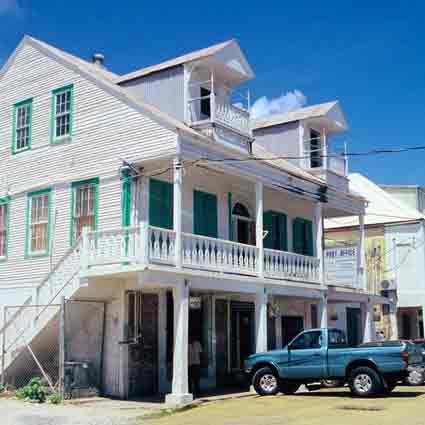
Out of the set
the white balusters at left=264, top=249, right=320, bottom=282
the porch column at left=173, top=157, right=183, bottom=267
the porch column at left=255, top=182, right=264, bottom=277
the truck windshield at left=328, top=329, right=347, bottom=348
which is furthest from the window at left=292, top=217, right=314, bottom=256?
the porch column at left=173, top=157, right=183, bottom=267

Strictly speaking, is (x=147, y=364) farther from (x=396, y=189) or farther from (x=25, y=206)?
(x=396, y=189)

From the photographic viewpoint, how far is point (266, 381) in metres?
18.1

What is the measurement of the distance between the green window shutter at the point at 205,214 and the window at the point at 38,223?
173 inches

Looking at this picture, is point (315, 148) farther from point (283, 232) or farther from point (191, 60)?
point (191, 60)

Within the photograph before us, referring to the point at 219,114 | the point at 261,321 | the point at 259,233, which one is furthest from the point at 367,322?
the point at 219,114

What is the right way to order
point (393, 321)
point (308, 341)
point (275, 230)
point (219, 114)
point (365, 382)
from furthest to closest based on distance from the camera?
point (393, 321), point (275, 230), point (219, 114), point (308, 341), point (365, 382)

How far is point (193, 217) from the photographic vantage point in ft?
67.9

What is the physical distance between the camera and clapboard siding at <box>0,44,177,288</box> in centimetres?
1898

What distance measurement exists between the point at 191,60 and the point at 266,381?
367 inches

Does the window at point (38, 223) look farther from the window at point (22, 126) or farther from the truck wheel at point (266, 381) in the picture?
the truck wheel at point (266, 381)

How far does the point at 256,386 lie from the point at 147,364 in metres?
3.05

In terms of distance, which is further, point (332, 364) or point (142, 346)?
point (142, 346)

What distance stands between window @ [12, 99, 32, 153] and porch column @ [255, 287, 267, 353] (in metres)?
8.58

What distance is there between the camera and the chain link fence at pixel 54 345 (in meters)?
18.0
